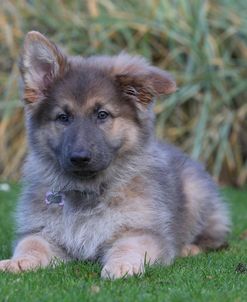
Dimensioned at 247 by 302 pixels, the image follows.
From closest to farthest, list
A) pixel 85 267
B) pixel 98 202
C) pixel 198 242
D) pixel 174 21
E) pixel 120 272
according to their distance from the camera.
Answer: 1. pixel 120 272
2. pixel 85 267
3. pixel 98 202
4. pixel 198 242
5. pixel 174 21

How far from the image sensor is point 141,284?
14.9 ft

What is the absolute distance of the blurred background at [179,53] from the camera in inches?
449

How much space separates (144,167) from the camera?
576 centimetres

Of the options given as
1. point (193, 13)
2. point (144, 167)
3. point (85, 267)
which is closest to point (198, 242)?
point (144, 167)

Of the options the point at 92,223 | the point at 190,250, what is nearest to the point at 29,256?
the point at 92,223

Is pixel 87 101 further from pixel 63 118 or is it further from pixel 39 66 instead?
pixel 39 66

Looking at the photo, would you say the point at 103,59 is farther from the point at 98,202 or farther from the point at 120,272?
the point at 120,272

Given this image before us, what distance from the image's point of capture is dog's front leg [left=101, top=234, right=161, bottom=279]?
15.7 feet

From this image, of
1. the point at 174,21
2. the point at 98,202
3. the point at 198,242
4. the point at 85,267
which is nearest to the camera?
the point at 85,267

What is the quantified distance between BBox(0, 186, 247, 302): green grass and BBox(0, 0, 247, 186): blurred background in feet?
19.3

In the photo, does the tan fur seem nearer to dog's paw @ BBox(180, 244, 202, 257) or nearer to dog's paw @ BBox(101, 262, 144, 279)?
dog's paw @ BBox(101, 262, 144, 279)

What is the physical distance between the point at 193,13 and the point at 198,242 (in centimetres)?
596

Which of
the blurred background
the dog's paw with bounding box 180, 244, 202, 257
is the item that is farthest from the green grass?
the blurred background

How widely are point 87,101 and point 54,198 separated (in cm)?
77
